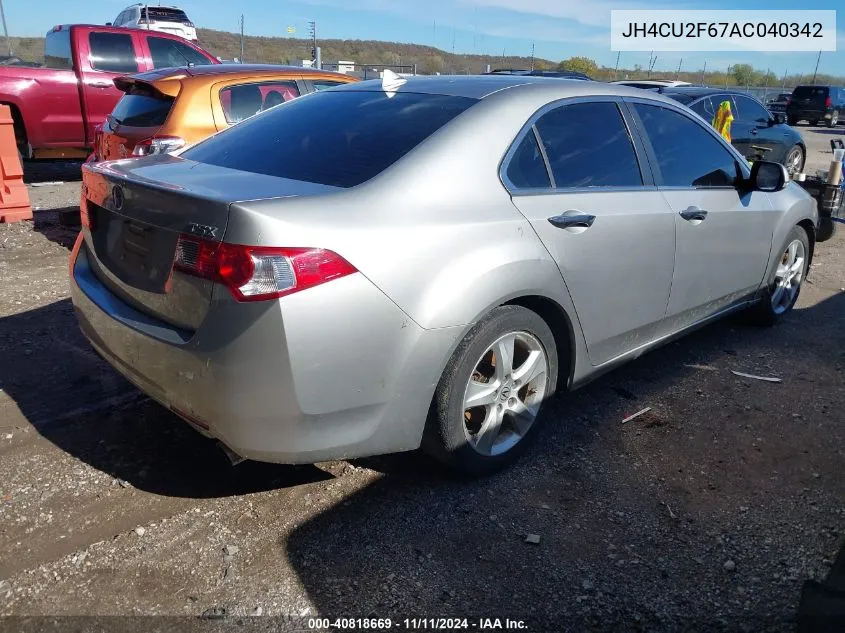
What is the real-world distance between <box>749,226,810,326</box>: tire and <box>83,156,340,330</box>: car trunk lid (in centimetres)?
366

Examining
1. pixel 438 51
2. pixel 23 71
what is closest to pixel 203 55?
pixel 23 71

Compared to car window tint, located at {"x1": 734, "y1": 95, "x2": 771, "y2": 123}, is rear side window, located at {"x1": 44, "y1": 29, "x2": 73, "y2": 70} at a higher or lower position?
higher

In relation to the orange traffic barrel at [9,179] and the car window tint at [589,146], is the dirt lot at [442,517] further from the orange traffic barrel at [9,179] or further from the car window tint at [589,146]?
the orange traffic barrel at [9,179]

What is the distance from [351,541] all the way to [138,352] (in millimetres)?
1068

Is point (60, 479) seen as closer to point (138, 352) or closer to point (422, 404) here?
point (138, 352)

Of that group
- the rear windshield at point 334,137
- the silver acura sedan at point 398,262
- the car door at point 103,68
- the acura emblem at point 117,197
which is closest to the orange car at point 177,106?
the rear windshield at point 334,137

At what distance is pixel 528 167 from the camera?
293cm

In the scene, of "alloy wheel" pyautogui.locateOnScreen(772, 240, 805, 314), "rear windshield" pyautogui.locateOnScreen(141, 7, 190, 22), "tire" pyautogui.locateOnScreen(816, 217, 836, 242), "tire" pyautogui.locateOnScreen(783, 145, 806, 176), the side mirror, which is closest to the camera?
the side mirror

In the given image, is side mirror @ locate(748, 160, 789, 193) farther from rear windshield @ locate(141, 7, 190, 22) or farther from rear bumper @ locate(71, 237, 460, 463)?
rear windshield @ locate(141, 7, 190, 22)

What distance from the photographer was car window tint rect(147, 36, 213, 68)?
10016 mm

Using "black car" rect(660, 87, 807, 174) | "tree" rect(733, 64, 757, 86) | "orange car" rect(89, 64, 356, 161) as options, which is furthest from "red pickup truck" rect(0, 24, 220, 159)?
"tree" rect(733, 64, 757, 86)

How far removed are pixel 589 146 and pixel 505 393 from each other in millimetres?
1281

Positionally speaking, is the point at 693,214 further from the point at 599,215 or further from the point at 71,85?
the point at 71,85

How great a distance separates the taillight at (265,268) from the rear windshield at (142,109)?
4118mm
